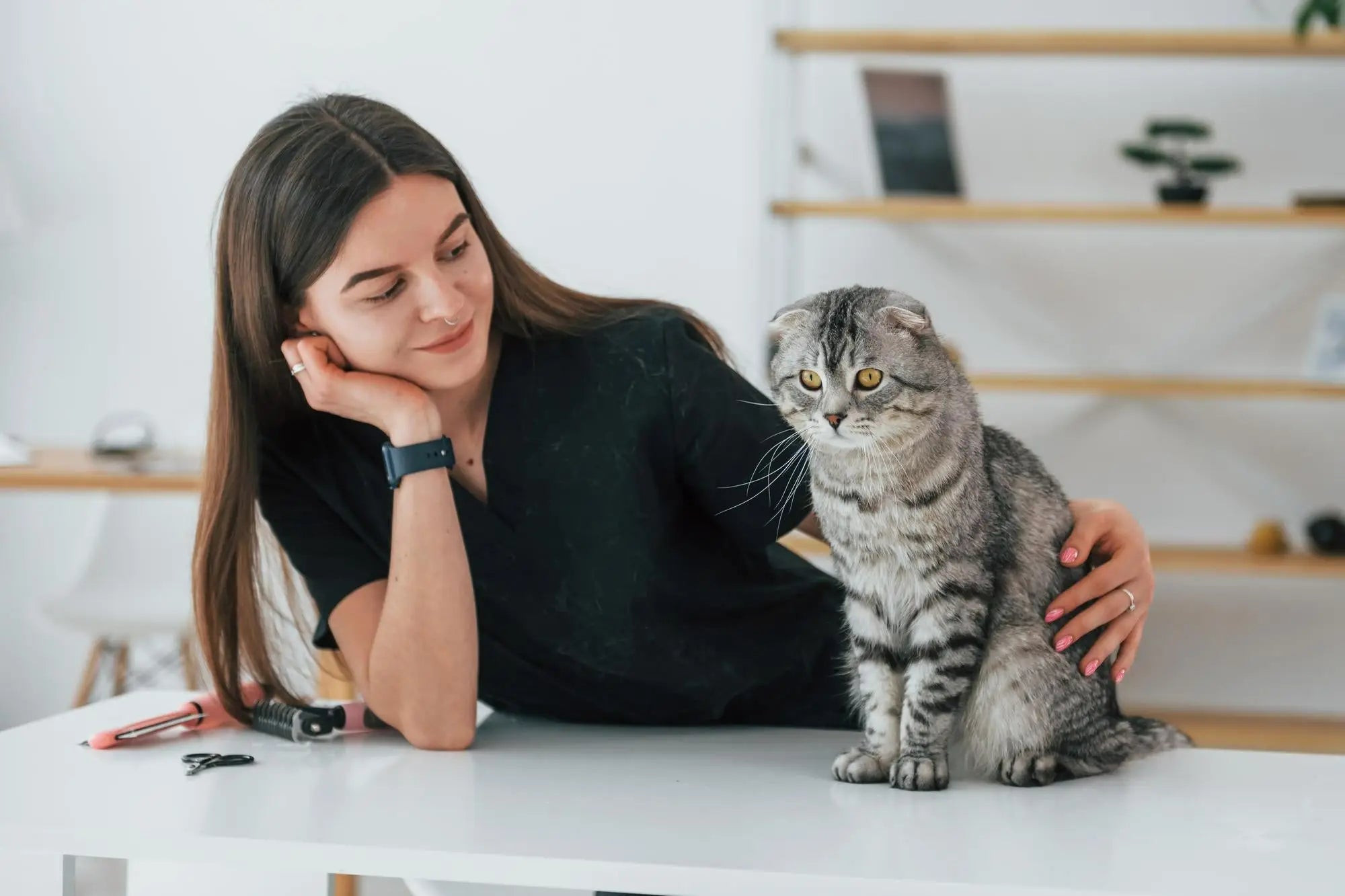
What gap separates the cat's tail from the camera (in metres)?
1.21

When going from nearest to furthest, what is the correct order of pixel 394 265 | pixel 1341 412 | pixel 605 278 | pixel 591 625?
pixel 394 265, pixel 591 625, pixel 1341 412, pixel 605 278

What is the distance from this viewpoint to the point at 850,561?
44.6 inches

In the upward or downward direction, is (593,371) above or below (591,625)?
above

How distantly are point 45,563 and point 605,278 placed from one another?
5.84 ft

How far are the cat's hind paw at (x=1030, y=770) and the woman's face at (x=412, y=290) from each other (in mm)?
647

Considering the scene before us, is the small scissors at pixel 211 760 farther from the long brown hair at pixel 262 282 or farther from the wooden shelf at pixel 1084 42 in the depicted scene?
the wooden shelf at pixel 1084 42

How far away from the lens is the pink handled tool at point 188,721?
122cm

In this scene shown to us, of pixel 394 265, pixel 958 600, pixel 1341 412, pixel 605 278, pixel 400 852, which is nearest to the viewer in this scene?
pixel 400 852

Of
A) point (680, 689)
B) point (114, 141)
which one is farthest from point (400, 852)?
point (114, 141)

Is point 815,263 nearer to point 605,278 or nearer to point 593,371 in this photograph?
point 605,278

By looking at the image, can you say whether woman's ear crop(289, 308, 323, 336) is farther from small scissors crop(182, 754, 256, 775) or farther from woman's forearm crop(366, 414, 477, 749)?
small scissors crop(182, 754, 256, 775)

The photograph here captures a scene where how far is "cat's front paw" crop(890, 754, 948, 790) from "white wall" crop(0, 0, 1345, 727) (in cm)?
190

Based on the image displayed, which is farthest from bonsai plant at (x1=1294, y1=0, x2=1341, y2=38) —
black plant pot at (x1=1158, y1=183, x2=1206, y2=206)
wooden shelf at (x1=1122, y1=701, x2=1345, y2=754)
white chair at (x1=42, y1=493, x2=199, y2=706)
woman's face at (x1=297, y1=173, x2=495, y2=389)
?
white chair at (x1=42, y1=493, x2=199, y2=706)

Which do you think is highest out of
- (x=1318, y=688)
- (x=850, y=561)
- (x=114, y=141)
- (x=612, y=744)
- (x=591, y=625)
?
(x=114, y=141)
